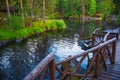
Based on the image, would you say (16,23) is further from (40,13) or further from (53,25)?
(53,25)

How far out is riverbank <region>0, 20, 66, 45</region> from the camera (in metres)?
24.9

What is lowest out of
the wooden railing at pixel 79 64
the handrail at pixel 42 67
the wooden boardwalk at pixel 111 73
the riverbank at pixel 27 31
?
the riverbank at pixel 27 31

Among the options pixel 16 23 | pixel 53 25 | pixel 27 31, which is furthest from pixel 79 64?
pixel 53 25

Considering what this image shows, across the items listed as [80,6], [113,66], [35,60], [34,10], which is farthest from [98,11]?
[113,66]

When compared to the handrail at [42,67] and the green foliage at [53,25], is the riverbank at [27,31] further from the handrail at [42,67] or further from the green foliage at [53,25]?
the handrail at [42,67]

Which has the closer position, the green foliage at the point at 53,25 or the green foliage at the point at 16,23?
the green foliage at the point at 16,23

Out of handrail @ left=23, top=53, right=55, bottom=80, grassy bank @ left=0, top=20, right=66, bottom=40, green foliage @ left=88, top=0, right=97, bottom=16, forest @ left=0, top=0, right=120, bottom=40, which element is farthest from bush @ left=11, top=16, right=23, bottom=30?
green foliage @ left=88, top=0, right=97, bottom=16

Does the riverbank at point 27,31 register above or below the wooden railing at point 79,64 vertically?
below

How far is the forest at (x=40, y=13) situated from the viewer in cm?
2641

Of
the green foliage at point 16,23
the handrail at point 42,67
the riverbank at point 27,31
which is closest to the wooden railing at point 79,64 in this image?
the handrail at point 42,67

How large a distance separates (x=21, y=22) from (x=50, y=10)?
43.4ft

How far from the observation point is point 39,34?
103 feet

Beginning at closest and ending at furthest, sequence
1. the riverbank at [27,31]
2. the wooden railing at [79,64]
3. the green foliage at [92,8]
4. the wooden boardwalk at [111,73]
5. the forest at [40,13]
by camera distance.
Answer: the wooden railing at [79,64]
the wooden boardwalk at [111,73]
the riverbank at [27,31]
the forest at [40,13]
the green foliage at [92,8]

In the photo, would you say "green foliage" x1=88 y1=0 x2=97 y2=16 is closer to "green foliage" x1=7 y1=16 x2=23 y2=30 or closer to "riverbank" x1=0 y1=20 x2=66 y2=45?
"riverbank" x1=0 y1=20 x2=66 y2=45
